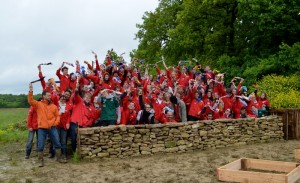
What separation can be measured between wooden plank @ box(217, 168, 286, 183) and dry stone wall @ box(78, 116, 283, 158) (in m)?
3.53

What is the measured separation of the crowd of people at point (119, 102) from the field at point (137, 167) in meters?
0.75

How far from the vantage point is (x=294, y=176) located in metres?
8.30

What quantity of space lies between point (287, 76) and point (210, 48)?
666cm

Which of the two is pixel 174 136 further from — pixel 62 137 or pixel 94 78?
pixel 62 137

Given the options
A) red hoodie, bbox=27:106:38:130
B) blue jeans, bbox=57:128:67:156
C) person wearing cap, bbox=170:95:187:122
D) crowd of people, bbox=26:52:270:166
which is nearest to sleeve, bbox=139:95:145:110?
crowd of people, bbox=26:52:270:166

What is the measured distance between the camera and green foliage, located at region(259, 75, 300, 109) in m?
15.9

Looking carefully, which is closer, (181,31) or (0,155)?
(0,155)

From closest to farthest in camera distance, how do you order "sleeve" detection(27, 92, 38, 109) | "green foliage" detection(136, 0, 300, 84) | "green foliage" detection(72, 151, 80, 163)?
"sleeve" detection(27, 92, 38, 109)
"green foliage" detection(72, 151, 80, 163)
"green foliage" detection(136, 0, 300, 84)

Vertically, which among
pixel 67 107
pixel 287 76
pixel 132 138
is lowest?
pixel 132 138

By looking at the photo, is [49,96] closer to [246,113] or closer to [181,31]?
[246,113]

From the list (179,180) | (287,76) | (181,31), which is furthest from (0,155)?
(181,31)

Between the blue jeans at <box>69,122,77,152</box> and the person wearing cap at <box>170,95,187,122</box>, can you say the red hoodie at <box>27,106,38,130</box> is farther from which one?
the person wearing cap at <box>170,95,187,122</box>

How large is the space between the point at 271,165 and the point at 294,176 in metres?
1.25

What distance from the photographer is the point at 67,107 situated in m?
11.4
